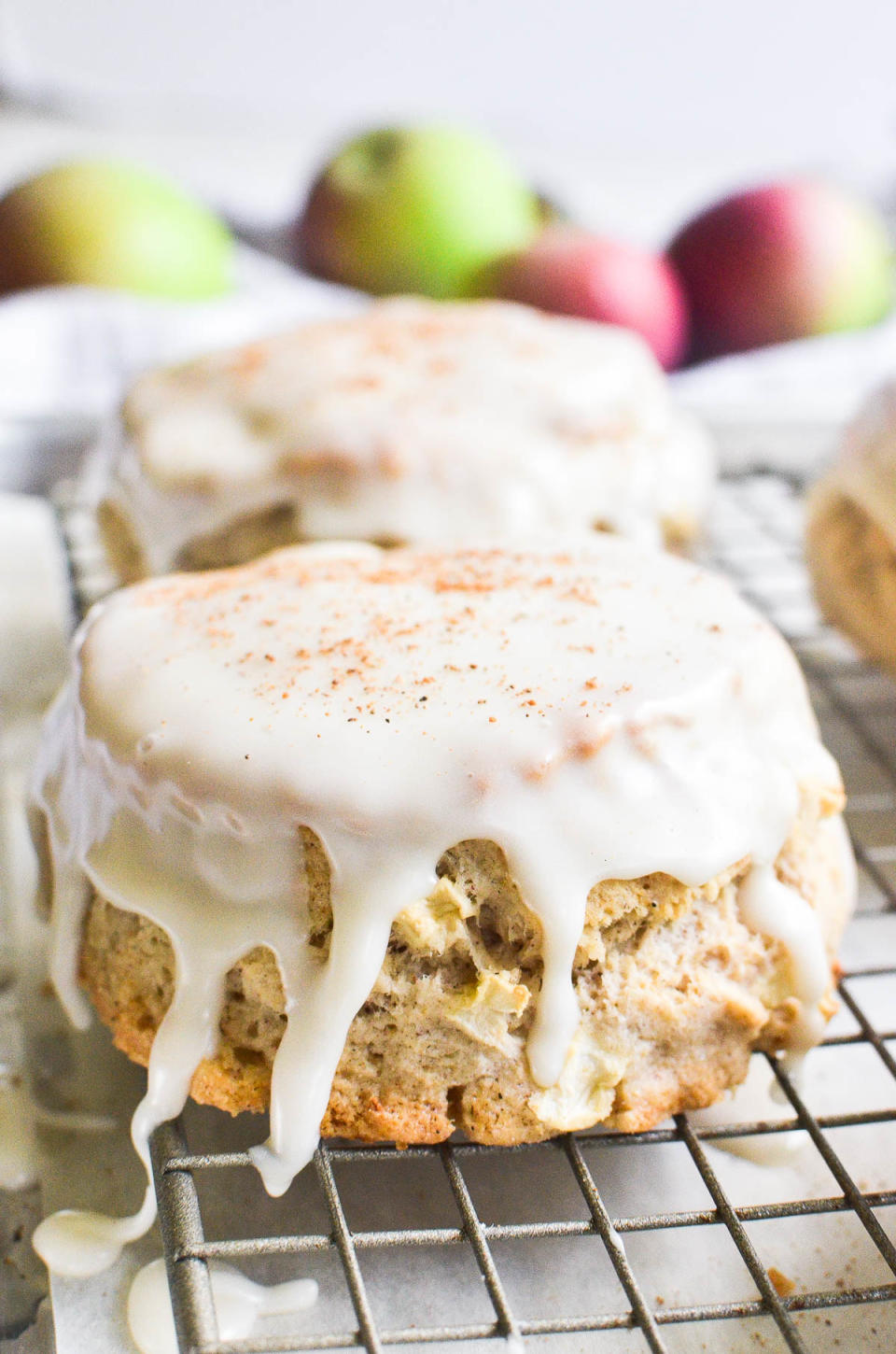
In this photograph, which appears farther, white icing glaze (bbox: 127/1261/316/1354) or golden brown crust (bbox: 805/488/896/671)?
golden brown crust (bbox: 805/488/896/671)

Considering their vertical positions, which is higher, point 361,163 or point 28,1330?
point 361,163

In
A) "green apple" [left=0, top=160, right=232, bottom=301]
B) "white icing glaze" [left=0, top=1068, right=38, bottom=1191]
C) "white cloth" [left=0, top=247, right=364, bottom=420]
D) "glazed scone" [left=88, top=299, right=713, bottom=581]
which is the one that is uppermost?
"glazed scone" [left=88, top=299, right=713, bottom=581]

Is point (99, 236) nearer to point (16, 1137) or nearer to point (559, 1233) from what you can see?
point (16, 1137)

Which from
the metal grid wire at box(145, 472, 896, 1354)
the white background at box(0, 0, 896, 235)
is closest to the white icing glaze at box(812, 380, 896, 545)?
the metal grid wire at box(145, 472, 896, 1354)

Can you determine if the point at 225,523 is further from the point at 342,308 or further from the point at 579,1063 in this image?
the point at 342,308

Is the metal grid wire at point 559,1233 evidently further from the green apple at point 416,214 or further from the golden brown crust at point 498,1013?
the green apple at point 416,214

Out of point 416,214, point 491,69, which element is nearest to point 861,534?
point 416,214

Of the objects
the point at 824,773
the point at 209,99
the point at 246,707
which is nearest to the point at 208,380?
the point at 246,707

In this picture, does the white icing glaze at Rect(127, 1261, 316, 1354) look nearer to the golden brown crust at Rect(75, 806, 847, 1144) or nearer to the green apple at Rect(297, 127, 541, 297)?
the golden brown crust at Rect(75, 806, 847, 1144)
